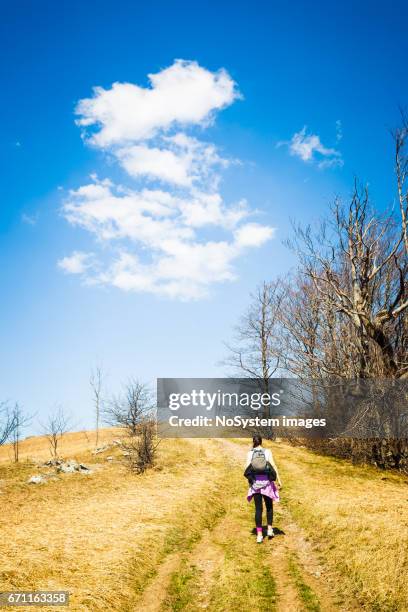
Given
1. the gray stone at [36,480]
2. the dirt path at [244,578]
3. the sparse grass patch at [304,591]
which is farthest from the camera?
the gray stone at [36,480]

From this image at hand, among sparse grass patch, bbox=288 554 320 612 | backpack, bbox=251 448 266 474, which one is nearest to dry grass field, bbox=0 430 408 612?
sparse grass patch, bbox=288 554 320 612

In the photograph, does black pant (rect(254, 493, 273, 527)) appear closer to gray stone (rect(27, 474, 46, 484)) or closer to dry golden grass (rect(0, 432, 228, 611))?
dry golden grass (rect(0, 432, 228, 611))

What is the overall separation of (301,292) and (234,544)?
19544 millimetres

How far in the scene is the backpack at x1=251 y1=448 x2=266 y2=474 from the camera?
8684 mm

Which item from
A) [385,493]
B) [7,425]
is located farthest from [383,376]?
[7,425]

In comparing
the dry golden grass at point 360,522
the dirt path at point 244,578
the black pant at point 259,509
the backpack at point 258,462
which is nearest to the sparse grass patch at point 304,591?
the dirt path at point 244,578

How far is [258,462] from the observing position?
8734mm

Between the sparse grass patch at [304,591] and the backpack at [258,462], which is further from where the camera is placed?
the backpack at [258,462]

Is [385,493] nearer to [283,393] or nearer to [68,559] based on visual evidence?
[68,559]

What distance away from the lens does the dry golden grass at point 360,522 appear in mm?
6313

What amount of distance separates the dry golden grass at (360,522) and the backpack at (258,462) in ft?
6.81

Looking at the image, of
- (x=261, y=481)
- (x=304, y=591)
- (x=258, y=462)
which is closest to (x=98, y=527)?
(x=261, y=481)

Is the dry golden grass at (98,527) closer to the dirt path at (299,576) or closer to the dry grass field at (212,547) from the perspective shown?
the dry grass field at (212,547)

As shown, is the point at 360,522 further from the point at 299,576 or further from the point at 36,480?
the point at 36,480
